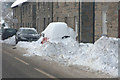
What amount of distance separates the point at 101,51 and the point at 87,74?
2271 millimetres

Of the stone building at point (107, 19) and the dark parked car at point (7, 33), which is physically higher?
the stone building at point (107, 19)

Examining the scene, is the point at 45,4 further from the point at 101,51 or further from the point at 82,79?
the point at 82,79

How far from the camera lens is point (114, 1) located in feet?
59.9

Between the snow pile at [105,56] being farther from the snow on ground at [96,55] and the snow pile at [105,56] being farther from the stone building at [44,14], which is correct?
the stone building at [44,14]

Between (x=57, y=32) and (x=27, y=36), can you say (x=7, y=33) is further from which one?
(x=57, y=32)

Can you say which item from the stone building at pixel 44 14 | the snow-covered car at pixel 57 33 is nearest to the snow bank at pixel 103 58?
the snow-covered car at pixel 57 33

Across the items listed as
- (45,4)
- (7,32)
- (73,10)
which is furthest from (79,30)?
(45,4)

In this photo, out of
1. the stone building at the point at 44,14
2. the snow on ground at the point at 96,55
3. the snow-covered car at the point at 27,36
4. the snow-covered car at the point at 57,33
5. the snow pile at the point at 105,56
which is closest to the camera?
the snow pile at the point at 105,56

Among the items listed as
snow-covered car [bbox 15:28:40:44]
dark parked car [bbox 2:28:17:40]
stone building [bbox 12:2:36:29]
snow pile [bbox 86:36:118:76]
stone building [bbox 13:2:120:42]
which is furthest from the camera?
stone building [bbox 12:2:36:29]

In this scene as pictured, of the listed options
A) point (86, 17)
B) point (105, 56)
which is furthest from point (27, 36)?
point (105, 56)

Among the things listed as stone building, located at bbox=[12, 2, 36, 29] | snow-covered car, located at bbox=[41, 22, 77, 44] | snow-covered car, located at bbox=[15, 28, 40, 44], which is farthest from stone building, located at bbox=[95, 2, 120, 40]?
stone building, located at bbox=[12, 2, 36, 29]

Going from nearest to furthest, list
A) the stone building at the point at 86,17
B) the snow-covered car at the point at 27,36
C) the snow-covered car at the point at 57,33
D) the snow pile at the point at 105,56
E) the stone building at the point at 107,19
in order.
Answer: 1. the snow pile at the point at 105,56
2. the snow-covered car at the point at 57,33
3. the stone building at the point at 107,19
4. the stone building at the point at 86,17
5. the snow-covered car at the point at 27,36

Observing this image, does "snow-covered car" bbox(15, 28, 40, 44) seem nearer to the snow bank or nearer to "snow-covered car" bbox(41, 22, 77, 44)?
"snow-covered car" bbox(41, 22, 77, 44)

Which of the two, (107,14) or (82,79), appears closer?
(82,79)
